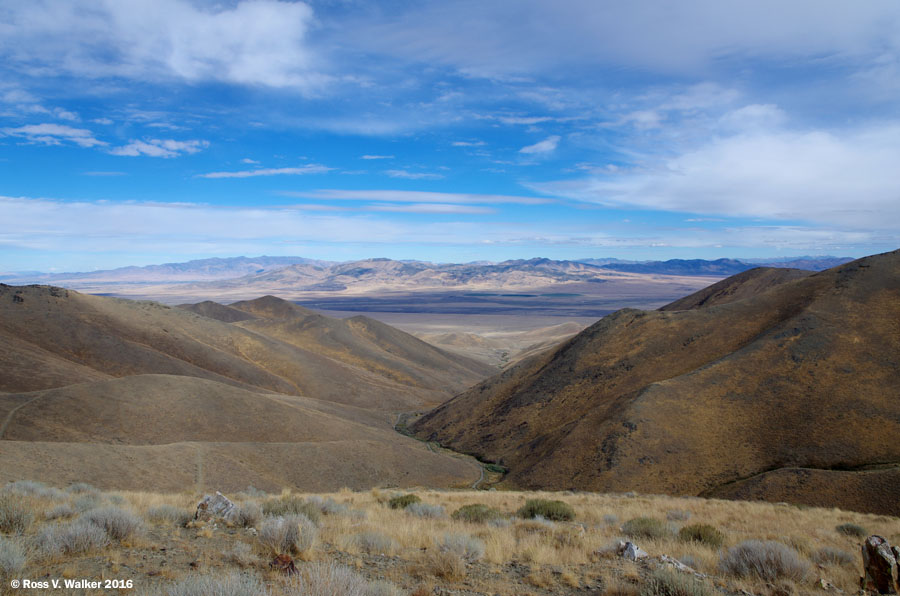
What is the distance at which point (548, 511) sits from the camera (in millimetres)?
15930

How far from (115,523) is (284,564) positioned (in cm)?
364

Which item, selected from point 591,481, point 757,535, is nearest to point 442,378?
point 591,481

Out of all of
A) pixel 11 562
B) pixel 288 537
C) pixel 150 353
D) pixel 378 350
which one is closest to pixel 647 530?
pixel 288 537

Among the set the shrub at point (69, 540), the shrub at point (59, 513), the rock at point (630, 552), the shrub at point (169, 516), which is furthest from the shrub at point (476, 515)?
the shrub at point (59, 513)

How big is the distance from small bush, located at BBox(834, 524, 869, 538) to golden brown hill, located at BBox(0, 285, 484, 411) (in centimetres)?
5912

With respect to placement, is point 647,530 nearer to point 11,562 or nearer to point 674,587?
point 674,587

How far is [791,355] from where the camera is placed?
41.8m

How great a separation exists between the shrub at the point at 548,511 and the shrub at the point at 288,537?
8.64 metres

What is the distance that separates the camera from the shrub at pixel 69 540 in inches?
284

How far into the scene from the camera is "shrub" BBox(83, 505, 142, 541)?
8555 millimetres

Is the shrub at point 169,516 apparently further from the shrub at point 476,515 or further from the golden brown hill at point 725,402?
the golden brown hill at point 725,402

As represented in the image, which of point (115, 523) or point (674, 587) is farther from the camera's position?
point (115, 523)

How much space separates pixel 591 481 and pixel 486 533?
27.0 meters

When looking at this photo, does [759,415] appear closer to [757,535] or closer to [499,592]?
[757,535]
